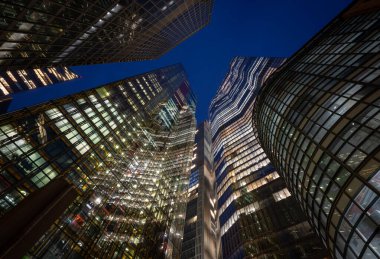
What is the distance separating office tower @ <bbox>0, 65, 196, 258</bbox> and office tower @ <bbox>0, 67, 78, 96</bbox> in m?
35.2

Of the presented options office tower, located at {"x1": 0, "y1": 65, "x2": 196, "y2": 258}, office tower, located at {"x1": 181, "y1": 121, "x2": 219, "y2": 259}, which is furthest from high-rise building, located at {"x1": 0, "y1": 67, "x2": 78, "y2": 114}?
office tower, located at {"x1": 181, "y1": 121, "x2": 219, "y2": 259}

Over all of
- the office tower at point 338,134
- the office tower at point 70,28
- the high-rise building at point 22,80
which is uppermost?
the high-rise building at point 22,80

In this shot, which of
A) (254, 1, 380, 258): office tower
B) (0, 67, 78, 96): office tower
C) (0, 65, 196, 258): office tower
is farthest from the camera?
(0, 67, 78, 96): office tower

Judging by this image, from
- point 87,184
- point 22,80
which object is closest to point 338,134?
point 87,184

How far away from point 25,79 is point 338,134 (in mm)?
91055

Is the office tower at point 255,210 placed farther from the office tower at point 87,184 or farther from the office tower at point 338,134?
the office tower at point 338,134

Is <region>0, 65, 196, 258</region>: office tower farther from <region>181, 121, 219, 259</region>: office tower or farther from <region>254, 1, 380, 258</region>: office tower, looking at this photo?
<region>254, 1, 380, 258</region>: office tower

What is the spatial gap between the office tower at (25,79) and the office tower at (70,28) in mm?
27170

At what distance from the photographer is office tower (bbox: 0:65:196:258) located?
7729 mm

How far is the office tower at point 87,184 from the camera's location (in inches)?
304

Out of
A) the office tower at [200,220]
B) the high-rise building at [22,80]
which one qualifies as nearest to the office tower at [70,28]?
the high-rise building at [22,80]

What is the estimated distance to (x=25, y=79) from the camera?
74562 millimetres

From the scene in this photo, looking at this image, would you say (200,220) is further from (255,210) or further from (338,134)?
(338,134)

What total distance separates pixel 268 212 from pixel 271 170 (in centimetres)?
1507
